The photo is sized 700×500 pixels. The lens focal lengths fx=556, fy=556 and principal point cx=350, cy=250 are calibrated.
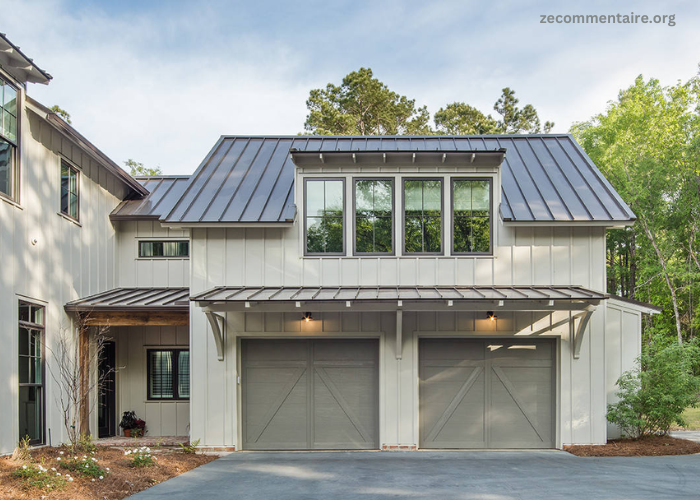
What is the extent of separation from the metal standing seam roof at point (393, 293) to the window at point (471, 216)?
809 mm

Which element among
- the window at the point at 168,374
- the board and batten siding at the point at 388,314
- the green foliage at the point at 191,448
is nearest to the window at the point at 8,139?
the board and batten siding at the point at 388,314

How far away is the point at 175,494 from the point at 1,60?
6.88 metres

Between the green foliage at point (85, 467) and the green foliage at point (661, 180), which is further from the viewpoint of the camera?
the green foliage at point (661, 180)

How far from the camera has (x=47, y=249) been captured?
9734 mm

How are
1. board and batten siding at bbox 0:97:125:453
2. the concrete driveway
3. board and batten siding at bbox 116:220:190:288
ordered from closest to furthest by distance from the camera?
the concrete driveway, board and batten siding at bbox 0:97:125:453, board and batten siding at bbox 116:220:190:288

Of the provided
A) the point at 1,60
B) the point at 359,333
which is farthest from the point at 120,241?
the point at 359,333

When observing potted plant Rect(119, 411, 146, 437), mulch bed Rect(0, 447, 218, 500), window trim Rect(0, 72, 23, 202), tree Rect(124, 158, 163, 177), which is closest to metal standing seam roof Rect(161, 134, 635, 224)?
window trim Rect(0, 72, 23, 202)

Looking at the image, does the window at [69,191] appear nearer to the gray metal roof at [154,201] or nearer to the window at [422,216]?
the gray metal roof at [154,201]

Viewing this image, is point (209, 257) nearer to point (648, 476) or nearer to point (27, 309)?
point (27, 309)

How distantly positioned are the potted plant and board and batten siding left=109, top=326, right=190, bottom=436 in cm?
18

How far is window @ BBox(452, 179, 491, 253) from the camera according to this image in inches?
393

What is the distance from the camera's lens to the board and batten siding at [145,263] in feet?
41.9

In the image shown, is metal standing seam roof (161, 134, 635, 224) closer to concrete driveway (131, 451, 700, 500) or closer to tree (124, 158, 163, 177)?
concrete driveway (131, 451, 700, 500)

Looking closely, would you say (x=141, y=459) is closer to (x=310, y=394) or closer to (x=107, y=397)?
(x=310, y=394)
